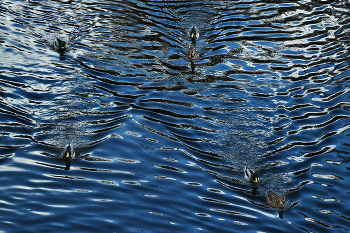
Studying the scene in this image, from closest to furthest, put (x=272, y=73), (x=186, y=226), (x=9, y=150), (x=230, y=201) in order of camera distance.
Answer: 1. (x=186, y=226)
2. (x=230, y=201)
3. (x=9, y=150)
4. (x=272, y=73)

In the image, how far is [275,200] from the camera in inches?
468

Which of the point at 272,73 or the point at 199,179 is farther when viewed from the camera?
the point at 272,73

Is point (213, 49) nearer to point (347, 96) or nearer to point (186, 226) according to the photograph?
point (347, 96)

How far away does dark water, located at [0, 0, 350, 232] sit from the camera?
11.7m

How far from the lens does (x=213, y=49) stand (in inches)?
776

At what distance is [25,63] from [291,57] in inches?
404

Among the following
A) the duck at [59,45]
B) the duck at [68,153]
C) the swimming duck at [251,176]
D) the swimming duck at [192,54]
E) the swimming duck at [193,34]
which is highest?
the swimming duck at [193,34]

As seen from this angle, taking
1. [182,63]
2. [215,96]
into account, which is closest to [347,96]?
[215,96]

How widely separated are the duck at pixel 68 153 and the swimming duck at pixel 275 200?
5340mm

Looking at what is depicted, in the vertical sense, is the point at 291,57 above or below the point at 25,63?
above

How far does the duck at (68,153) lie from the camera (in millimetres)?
12805

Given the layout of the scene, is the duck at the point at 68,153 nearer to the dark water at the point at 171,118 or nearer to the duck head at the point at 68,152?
the duck head at the point at 68,152

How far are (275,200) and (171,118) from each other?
15.5 feet

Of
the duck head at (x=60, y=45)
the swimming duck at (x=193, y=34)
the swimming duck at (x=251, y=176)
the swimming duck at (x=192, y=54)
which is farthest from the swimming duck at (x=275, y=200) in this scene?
the duck head at (x=60, y=45)
